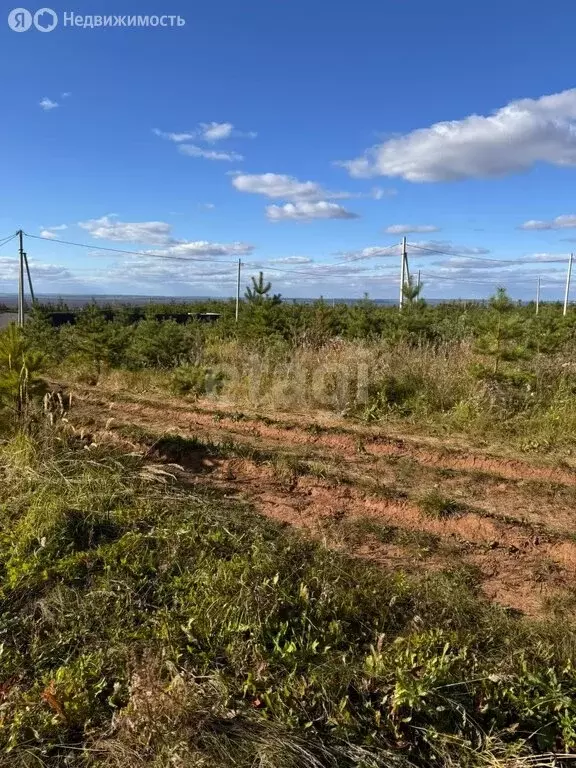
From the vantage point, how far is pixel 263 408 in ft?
28.9

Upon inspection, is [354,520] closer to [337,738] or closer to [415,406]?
[337,738]

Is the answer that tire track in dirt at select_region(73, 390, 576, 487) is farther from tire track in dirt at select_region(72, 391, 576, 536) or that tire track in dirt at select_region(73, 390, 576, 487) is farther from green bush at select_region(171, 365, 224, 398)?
green bush at select_region(171, 365, 224, 398)

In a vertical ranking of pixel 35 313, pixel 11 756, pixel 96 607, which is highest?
pixel 35 313

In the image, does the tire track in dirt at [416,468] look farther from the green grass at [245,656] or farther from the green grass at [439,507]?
the green grass at [245,656]

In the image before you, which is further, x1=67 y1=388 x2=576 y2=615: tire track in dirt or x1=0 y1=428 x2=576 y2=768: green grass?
x1=67 y1=388 x2=576 y2=615: tire track in dirt

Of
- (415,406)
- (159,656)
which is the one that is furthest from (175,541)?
(415,406)

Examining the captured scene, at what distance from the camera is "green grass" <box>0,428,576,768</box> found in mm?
2223

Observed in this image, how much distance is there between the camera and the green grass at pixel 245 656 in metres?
2.22

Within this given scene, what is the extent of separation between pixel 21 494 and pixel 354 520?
8.65 ft

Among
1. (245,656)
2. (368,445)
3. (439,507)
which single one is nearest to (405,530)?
(439,507)

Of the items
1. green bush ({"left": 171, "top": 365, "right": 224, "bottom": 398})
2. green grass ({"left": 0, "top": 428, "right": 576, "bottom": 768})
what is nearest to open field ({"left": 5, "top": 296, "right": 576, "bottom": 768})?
green grass ({"left": 0, "top": 428, "right": 576, "bottom": 768})

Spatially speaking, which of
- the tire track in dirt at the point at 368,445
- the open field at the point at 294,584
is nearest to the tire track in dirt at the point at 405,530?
the open field at the point at 294,584

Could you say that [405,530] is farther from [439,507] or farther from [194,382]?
[194,382]

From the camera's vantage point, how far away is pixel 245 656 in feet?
8.70
